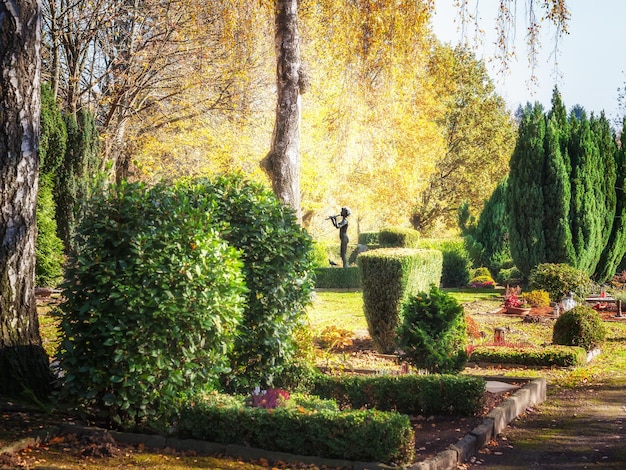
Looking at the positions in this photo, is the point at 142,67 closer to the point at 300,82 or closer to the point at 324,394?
the point at 300,82

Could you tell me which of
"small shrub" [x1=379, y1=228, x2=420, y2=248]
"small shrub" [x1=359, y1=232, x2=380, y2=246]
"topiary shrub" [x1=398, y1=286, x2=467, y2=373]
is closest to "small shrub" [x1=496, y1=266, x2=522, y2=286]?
"small shrub" [x1=379, y1=228, x2=420, y2=248]

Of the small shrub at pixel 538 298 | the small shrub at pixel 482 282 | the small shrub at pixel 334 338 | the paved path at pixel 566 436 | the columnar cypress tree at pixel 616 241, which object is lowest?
the paved path at pixel 566 436

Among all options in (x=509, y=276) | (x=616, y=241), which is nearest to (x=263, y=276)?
(x=616, y=241)

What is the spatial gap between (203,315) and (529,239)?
1514 cm

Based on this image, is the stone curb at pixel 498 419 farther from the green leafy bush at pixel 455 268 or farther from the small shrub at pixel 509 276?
the green leafy bush at pixel 455 268

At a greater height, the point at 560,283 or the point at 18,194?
the point at 18,194

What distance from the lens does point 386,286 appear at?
34.9 ft

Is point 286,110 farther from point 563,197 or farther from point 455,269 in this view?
point 455,269

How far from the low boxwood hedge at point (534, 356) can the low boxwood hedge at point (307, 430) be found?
497 centimetres

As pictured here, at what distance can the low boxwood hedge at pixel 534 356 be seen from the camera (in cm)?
983

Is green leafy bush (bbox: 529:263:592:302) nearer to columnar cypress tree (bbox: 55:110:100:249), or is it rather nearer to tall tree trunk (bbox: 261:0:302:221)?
tall tree trunk (bbox: 261:0:302:221)

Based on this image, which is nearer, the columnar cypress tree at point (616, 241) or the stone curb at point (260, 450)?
the stone curb at point (260, 450)

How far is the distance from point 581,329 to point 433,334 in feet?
11.9

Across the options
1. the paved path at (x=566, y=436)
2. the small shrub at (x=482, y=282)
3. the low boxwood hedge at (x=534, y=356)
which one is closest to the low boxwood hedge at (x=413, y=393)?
the paved path at (x=566, y=436)
